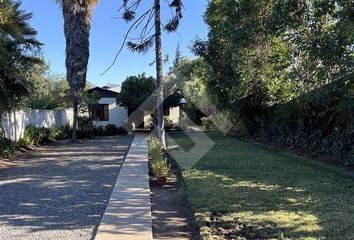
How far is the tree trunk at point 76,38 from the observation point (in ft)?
76.1

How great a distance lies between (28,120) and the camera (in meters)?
21.5

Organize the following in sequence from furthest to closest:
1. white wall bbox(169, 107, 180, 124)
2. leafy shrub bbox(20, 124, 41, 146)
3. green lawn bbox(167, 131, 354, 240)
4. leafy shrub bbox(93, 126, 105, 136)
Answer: white wall bbox(169, 107, 180, 124)
leafy shrub bbox(93, 126, 105, 136)
leafy shrub bbox(20, 124, 41, 146)
green lawn bbox(167, 131, 354, 240)

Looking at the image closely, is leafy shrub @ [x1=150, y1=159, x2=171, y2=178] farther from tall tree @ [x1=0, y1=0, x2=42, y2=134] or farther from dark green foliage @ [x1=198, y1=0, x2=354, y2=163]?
tall tree @ [x1=0, y1=0, x2=42, y2=134]

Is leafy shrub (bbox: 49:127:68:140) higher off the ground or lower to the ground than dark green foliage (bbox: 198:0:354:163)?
lower

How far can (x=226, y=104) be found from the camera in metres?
25.5

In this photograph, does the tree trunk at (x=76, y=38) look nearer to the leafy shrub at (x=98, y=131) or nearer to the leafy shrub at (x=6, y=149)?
the leafy shrub at (x=98, y=131)

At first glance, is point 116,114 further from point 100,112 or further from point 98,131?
point 98,131

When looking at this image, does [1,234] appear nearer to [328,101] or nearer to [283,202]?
[283,202]

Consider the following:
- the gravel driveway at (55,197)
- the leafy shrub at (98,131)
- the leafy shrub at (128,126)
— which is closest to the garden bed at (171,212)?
the gravel driveway at (55,197)

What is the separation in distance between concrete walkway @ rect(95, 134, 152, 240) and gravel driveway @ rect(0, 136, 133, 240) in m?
0.19

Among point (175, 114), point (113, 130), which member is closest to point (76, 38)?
point (113, 130)

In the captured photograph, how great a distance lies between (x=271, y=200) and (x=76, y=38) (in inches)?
713

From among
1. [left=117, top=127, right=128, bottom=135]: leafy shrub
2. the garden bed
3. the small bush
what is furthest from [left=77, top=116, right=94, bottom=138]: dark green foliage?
the garden bed

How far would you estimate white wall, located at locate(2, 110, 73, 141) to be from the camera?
58.2ft
